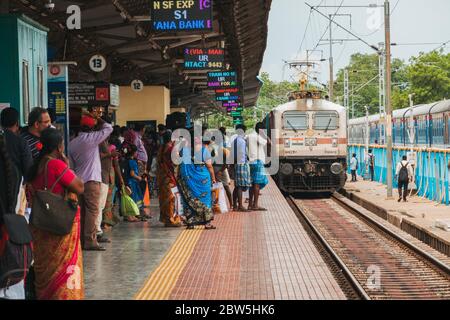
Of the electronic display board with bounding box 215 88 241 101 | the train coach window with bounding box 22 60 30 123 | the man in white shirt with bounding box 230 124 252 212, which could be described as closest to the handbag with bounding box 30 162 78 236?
the train coach window with bounding box 22 60 30 123

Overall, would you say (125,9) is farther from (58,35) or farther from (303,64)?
(303,64)

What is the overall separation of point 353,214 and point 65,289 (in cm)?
1394

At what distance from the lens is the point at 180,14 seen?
12.9 meters

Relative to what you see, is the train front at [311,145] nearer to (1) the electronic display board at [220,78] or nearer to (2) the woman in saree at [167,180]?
(1) the electronic display board at [220,78]

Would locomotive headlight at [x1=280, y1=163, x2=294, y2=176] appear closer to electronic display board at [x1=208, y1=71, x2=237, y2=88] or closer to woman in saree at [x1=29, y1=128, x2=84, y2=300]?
electronic display board at [x1=208, y1=71, x2=237, y2=88]

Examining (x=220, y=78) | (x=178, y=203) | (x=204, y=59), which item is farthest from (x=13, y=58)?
(x=220, y=78)

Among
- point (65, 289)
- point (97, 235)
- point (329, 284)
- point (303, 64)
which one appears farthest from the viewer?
point (303, 64)

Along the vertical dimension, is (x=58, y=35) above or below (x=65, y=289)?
above

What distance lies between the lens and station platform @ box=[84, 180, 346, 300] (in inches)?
316

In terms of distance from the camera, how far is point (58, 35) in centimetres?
1662

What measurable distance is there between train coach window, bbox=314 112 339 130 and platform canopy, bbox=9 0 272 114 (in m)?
2.65

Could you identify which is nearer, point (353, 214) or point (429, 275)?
point (429, 275)

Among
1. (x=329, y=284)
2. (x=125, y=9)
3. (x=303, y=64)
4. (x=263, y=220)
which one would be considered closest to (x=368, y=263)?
(x=263, y=220)
